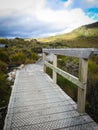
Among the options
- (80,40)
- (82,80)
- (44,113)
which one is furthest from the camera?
(80,40)

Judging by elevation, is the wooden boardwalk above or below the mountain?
below

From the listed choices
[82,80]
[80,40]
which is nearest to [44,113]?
[82,80]

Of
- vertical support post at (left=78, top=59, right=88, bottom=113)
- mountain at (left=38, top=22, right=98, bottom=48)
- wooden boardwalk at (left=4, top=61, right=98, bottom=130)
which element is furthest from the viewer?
mountain at (left=38, top=22, right=98, bottom=48)

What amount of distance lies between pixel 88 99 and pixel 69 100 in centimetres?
46

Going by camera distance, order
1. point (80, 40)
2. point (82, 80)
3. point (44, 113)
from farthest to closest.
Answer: point (80, 40)
point (44, 113)
point (82, 80)

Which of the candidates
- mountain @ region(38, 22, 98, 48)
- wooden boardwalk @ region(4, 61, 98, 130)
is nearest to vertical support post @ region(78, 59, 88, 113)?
wooden boardwalk @ region(4, 61, 98, 130)

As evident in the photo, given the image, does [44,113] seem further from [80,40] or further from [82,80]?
[80,40]

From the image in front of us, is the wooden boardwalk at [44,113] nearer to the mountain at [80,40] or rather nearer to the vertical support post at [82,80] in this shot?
the vertical support post at [82,80]

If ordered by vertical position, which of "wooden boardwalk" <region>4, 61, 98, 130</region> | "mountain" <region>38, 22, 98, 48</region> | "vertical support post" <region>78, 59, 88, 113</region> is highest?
"mountain" <region>38, 22, 98, 48</region>

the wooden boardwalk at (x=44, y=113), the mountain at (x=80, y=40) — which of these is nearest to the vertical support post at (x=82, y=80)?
the wooden boardwalk at (x=44, y=113)

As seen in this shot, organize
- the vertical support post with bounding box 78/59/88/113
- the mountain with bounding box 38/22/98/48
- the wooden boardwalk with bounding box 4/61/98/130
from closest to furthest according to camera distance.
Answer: the wooden boardwalk with bounding box 4/61/98/130 < the vertical support post with bounding box 78/59/88/113 < the mountain with bounding box 38/22/98/48

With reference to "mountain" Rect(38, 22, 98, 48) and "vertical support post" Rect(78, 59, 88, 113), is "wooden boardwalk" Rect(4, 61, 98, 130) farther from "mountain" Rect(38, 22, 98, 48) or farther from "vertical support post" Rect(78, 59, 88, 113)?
"mountain" Rect(38, 22, 98, 48)

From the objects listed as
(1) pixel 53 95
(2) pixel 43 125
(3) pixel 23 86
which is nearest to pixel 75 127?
(2) pixel 43 125

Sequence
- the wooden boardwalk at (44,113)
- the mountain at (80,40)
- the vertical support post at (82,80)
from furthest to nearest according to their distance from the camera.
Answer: the mountain at (80,40), the vertical support post at (82,80), the wooden boardwalk at (44,113)
